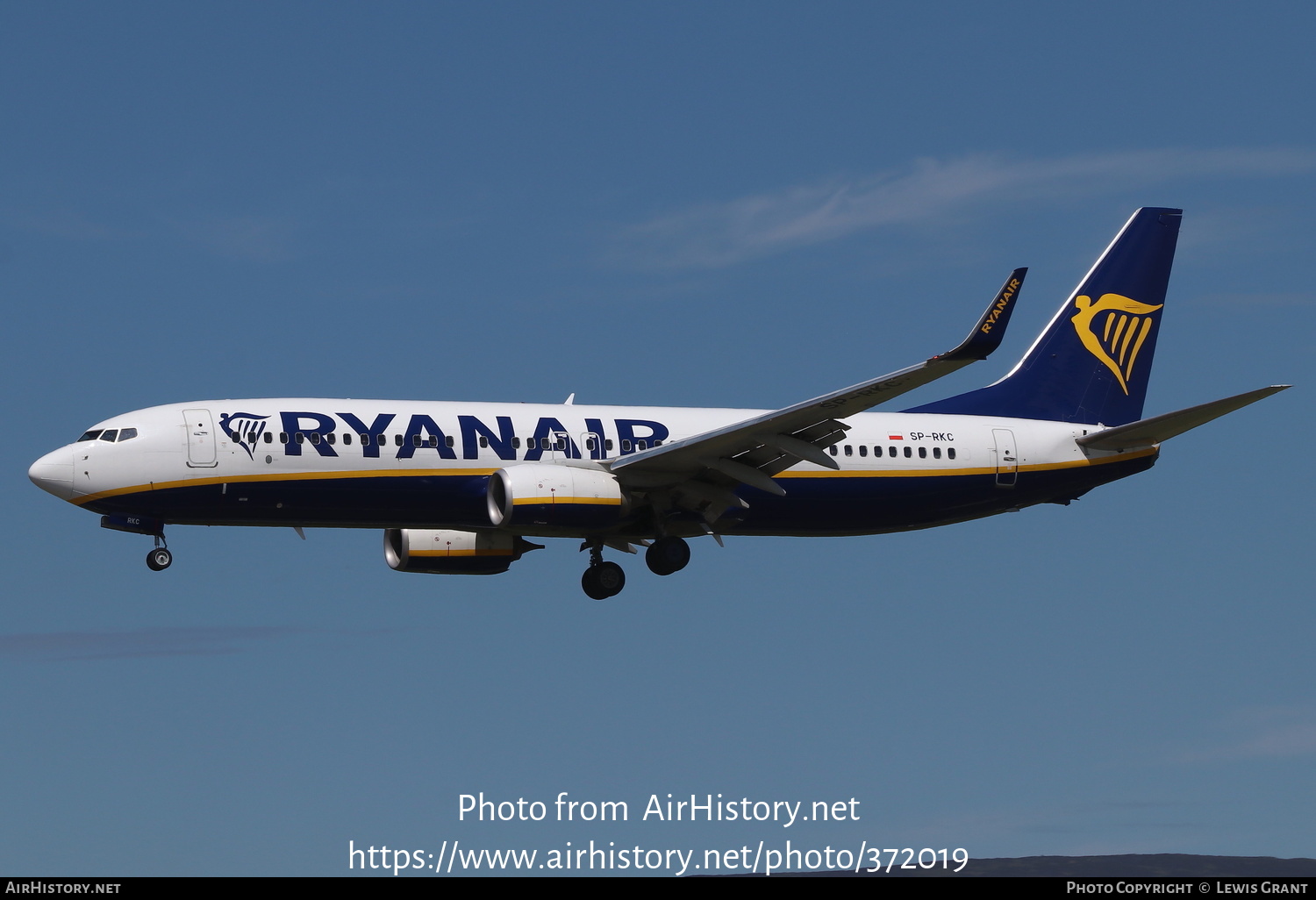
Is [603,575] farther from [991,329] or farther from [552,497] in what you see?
[991,329]

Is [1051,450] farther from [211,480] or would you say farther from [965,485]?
[211,480]

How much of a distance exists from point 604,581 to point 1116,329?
1753 centimetres

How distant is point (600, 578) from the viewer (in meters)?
45.3

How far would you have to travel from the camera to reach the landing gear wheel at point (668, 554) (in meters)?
43.8

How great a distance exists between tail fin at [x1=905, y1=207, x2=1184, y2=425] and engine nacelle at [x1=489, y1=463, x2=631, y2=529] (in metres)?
10.9

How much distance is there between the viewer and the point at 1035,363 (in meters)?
50.4

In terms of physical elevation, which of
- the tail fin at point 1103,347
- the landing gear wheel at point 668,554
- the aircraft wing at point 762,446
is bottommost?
the landing gear wheel at point 668,554

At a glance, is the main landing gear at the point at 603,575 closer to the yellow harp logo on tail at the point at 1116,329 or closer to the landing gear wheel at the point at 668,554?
the landing gear wheel at the point at 668,554

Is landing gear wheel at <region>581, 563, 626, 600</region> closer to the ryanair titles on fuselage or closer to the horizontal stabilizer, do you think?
the ryanair titles on fuselage

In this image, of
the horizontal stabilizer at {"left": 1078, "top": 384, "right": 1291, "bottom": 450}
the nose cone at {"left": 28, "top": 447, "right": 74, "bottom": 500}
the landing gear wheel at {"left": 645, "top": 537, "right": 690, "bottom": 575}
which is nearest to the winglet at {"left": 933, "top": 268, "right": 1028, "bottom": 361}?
the horizontal stabilizer at {"left": 1078, "top": 384, "right": 1291, "bottom": 450}

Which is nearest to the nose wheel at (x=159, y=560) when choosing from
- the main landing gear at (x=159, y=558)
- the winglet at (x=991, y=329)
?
the main landing gear at (x=159, y=558)

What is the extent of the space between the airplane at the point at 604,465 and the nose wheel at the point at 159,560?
1.8 inches
